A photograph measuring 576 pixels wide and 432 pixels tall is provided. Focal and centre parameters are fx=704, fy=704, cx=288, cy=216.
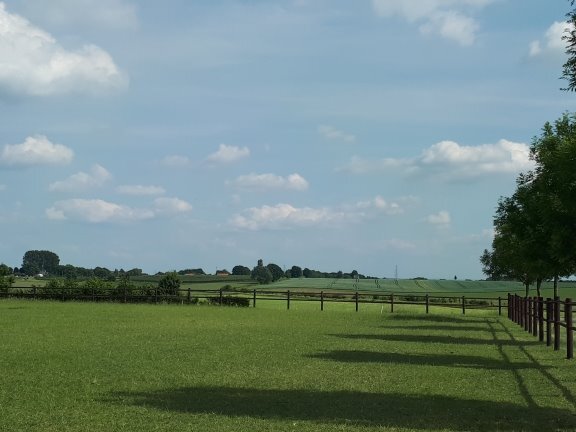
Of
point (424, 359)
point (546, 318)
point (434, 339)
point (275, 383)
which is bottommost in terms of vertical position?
point (434, 339)

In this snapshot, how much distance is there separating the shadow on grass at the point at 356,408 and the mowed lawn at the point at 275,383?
0.06ft

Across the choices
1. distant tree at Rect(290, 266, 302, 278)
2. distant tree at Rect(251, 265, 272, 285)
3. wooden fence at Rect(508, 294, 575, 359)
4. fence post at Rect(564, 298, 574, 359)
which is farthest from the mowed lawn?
distant tree at Rect(290, 266, 302, 278)

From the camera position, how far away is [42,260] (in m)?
176

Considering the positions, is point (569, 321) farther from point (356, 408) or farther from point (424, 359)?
point (356, 408)

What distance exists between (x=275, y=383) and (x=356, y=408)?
288cm

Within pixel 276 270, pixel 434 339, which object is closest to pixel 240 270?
pixel 276 270

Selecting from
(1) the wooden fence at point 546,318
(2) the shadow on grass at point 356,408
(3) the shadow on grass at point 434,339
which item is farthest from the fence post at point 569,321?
(2) the shadow on grass at point 356,408

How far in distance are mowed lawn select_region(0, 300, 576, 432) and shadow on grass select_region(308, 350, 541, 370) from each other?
1.4 inches

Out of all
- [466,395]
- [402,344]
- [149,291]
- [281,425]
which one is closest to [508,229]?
[402,344]

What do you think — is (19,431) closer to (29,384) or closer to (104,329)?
(29,384)

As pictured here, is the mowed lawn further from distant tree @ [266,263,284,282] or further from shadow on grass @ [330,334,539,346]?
distant tree @ [266,263,284,282]

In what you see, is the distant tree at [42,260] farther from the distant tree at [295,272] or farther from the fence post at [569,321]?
the fence post at [569,321]

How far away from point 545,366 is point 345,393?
6.63 metres

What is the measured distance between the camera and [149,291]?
5397 centimetres
